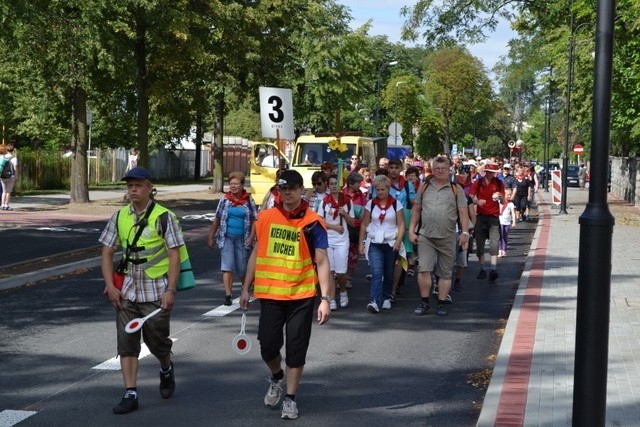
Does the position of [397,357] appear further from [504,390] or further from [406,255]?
[406,255]

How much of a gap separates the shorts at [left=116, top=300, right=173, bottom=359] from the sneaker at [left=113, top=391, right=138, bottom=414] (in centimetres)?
26

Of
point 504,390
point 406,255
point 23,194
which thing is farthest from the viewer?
point 23,194

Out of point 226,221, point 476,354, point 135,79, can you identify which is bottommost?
point 476,354

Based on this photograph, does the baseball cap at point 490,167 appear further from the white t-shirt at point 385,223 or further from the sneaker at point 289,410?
the sneaker at point 289,410

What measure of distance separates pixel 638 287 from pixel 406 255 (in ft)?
11.7

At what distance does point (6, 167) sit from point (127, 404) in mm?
22822

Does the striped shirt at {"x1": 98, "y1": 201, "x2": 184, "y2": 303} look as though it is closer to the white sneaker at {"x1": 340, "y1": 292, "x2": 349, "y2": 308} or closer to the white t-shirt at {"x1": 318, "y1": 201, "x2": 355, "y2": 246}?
the white t-shirt at {"x1": 318, "y1": 201, "x2": 355, "y2": 246}

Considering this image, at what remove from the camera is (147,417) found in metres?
7.05

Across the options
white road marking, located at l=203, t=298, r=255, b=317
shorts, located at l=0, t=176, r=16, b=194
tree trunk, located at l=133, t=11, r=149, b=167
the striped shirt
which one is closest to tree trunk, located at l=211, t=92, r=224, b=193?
tree trunk, located at l=133, t=11, r=149, b=167

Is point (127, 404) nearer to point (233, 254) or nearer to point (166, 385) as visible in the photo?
point (166, 385)

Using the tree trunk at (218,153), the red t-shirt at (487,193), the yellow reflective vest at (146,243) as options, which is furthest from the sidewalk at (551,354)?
the tree trunk at (218,153)

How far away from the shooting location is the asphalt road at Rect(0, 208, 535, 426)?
7250mm

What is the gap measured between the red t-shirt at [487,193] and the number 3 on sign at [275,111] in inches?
130

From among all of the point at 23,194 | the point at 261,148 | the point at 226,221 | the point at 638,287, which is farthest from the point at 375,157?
the point at 226,221
